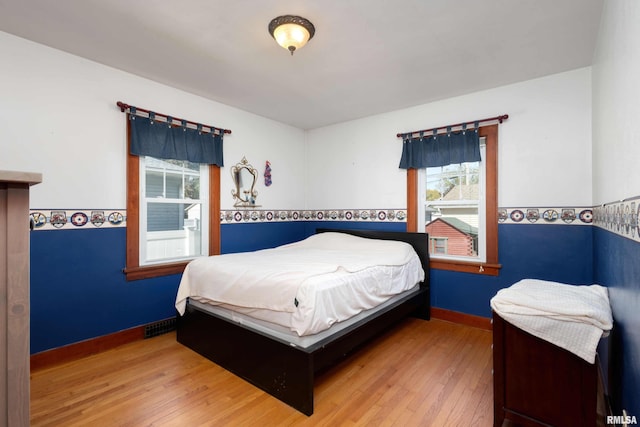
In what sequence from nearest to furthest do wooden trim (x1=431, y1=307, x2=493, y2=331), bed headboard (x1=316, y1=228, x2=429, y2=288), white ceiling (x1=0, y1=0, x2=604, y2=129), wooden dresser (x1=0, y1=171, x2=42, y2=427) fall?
wooden dresser (x1=0, y1=171, x2=42, y2=427)
white ceiling (x1=0, y1=0, x2=604, y2=129)
wooden trim (x1=431, y1=307, x2=493, y2=331)
bed headboard (x1=316, y1=228, x2=429, y2=288)

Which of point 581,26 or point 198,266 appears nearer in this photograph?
point 581,26

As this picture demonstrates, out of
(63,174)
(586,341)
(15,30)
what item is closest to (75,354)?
(63,174)

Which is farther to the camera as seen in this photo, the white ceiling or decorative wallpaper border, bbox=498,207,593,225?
decorative wallpaper border, bbox=498,207,593,225

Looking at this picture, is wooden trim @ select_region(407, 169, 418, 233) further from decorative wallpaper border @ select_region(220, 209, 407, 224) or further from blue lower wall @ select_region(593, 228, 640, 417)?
blue lower wall @ select_region(593, 228, 640, 417)

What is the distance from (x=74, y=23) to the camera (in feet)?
6.57

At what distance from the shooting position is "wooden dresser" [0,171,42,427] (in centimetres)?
81

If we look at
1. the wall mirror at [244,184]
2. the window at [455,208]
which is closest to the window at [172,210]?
the wall mirror at [244,184]

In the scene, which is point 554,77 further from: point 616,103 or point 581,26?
point 616,103

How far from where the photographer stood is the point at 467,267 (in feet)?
10.2

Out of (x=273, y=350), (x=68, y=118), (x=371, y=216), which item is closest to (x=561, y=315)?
(x=273, y=350)

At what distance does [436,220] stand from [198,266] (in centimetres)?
262

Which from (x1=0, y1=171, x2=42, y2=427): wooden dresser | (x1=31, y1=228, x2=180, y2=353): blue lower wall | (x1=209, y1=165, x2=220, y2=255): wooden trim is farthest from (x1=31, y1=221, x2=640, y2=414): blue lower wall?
(x1=0, y1=171, x2=42, y2=427): wooden dresser

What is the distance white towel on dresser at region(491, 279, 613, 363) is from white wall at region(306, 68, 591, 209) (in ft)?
4.80

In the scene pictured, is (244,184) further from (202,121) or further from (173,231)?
(173,231)
